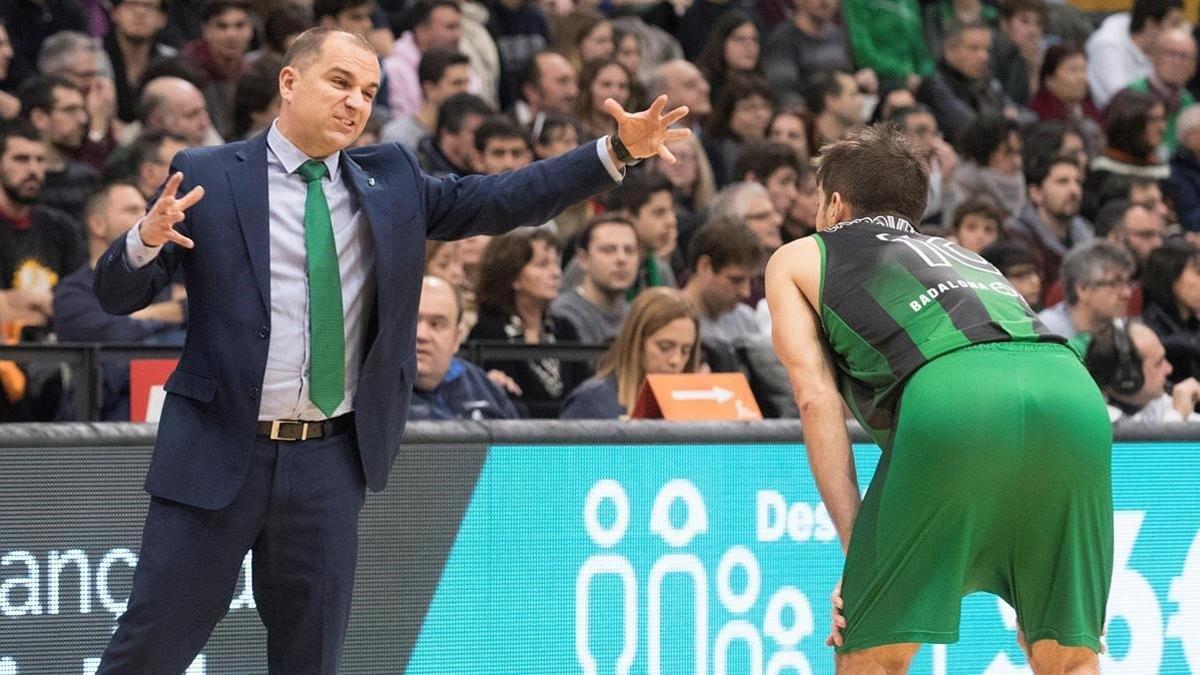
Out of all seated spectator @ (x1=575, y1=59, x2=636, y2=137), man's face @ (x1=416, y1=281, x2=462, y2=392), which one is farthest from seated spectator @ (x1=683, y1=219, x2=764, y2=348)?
seated spectator @ (x1=575, y1=59, x2=636, y2=137)

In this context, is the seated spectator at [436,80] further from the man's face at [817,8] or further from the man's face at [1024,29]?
the man's face at [1024,29]

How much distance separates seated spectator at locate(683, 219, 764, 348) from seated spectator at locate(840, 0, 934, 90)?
5132 mm

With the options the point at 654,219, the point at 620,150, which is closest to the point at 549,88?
the point at 654,219

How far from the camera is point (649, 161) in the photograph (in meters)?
11.5

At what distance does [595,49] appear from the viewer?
40.4ft

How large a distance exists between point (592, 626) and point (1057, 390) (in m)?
2.22

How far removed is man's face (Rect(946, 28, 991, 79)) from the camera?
550 inches

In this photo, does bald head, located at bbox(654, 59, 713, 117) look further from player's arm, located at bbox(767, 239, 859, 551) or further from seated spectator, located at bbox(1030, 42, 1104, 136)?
player's arm, located at bbox(767, 239, 859, 551)

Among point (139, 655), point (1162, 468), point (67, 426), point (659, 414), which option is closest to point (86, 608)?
point (67, 426)

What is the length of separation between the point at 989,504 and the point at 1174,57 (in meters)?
11.2

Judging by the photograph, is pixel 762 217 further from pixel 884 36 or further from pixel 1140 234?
pixel 884 36

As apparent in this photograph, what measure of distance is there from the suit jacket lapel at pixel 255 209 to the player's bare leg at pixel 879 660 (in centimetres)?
159

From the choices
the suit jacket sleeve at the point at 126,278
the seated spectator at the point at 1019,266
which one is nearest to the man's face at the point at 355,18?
the seated spectator at the point at 1019,266

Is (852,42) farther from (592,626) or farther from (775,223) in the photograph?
(592,626)
